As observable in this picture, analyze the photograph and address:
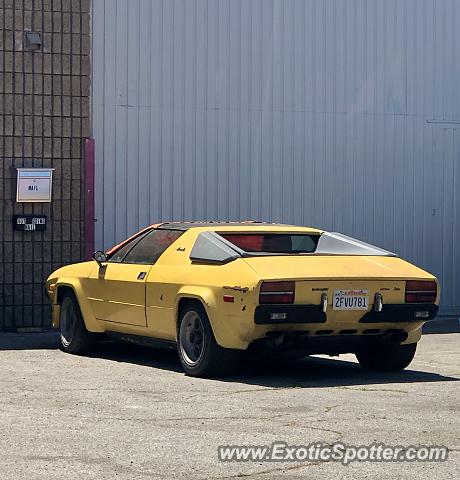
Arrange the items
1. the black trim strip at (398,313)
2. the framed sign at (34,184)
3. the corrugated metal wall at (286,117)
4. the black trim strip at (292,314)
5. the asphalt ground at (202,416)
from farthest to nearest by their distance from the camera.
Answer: the corrugated metal wall at (286,117), the framed sign at (34,184), the black trim strip at (398,313), the black trim strip at (292,314), the asphalt ground at (202,416)

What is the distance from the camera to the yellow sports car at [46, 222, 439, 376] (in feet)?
34.8

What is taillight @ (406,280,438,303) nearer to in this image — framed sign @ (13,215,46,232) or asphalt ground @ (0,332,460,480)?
asphalt ground @ (0,332,460,480)

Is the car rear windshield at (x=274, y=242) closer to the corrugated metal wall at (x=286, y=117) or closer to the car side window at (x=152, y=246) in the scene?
the car side window at (x=152, y=246)

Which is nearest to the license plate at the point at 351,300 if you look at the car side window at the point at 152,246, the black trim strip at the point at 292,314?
the black trim strip at the point at 292,314

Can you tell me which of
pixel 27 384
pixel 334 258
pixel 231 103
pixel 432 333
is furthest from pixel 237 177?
pixel 27 384

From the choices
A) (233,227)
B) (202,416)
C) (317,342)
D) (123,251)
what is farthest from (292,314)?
(123,251)

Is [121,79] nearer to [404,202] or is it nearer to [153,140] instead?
[153,140]

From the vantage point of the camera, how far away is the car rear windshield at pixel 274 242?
1213 cm

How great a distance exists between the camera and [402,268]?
1133 centimetres

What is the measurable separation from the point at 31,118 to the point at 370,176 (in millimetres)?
4927

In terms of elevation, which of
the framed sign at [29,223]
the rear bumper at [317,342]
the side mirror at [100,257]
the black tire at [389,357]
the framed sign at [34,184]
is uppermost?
the framed sign at [34,184]

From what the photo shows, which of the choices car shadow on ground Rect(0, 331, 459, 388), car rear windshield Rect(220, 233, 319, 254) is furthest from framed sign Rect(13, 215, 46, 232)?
car rear windshield Rect(220, 233, 319, 254)

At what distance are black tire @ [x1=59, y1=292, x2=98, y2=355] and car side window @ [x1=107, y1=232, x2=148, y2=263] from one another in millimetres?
691

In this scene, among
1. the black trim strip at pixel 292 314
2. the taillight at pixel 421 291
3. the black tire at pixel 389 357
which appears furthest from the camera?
the black tire at pixel 389 357
